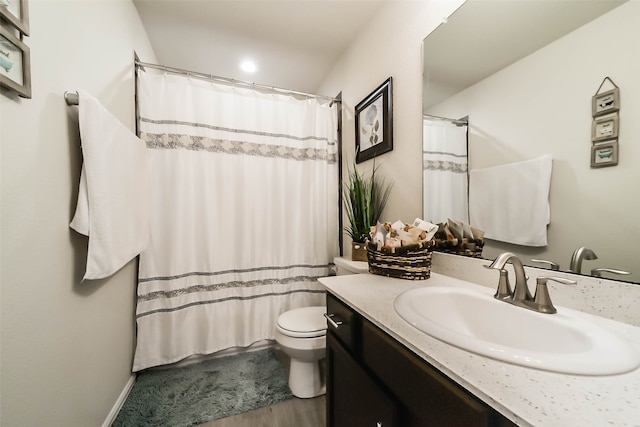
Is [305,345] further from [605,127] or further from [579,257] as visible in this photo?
[605,127]

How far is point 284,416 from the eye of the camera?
122 centimetres

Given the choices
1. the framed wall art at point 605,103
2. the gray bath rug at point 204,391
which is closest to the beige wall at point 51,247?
the gray bath rug at point 204,391

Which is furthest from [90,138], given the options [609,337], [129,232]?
[609,337]

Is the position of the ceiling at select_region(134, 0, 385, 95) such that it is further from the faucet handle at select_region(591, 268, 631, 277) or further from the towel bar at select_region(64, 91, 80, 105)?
the faucet handle at select_region(591, 268, 631, 277)

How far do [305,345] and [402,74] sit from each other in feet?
5.29

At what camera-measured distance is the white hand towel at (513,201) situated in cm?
75

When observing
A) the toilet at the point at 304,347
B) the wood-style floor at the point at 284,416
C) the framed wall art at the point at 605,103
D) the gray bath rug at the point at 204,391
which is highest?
the framed wall art at the point at 605,103

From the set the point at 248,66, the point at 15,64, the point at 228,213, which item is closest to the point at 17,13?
the point at 15,64

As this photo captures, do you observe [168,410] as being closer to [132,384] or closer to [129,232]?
[132,384]

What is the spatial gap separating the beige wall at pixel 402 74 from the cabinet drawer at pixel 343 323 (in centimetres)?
68

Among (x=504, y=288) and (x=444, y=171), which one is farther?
(x=444, y=171)

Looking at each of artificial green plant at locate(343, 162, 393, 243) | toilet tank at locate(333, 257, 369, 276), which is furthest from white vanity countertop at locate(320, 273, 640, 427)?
artificial green plant at locate(343, 162, 393, 243)

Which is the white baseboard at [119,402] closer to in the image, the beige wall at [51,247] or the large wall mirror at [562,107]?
the beige wall at [51,247]

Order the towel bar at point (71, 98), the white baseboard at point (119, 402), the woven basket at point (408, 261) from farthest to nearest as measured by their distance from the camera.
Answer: the white baseboard at point (119, 402) → the woven basket at point (408, 261) → the towel bar at point (71, 98)
